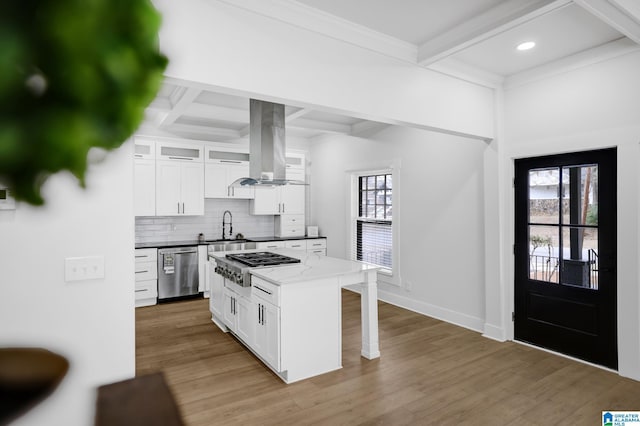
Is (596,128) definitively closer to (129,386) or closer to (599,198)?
(599,198)

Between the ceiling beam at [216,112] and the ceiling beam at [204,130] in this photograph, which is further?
the ceiling beam at [204,130]

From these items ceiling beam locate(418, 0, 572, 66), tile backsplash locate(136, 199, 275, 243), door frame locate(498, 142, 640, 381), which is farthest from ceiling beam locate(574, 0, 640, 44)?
tile backsplash locate(136, 199, 275, 243)

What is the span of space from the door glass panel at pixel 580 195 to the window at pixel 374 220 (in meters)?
2.54

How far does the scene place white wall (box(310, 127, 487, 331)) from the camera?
15.3ft

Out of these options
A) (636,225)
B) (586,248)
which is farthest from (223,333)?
(636,225)

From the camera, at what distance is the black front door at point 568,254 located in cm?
345

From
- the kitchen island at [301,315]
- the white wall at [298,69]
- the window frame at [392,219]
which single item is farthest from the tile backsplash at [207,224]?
the white wall at [298,69]

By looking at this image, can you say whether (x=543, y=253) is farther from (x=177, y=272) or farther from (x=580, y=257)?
(x=177, y=272)

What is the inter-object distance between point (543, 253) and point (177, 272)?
489 centimetres

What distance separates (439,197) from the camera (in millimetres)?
5113

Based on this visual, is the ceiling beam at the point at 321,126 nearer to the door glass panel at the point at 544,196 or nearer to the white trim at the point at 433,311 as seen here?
the white trim at the point at 433,311

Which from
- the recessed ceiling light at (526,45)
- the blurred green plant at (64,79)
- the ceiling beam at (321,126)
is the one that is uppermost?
the recessed ceiling light at (526,45)

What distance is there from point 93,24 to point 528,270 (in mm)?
4596

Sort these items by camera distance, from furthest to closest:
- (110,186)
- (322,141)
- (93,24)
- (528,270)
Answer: (322,141)
(528,270)
(110,186)
(93,24)
